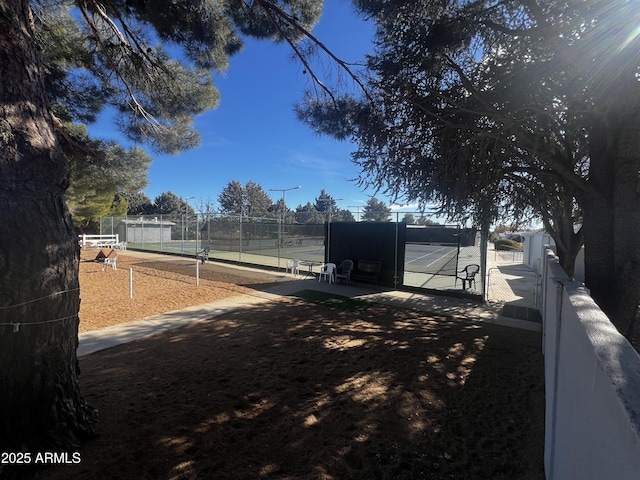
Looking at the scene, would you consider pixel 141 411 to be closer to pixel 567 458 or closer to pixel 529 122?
pixel 567 458

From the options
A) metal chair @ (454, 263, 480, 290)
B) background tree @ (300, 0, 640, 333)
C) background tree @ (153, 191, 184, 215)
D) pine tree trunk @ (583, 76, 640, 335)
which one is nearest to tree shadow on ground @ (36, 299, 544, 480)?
pine tree trunk @ (583, 76, 640, 335)

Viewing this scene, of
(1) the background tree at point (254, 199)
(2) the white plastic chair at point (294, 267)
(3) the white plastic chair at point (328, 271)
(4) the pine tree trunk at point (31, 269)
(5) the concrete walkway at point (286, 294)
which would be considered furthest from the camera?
(1) the background tree at point (254, 199)

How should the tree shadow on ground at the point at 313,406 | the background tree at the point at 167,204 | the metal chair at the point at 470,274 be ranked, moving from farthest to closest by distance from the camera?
the background tree at the point at 167,204, the metal chair at the point at 470,274, the tree shadow on ground at the point at 313,406

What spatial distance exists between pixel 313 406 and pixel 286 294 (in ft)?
20.1

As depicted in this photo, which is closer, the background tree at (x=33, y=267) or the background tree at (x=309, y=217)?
the background tree at (x=33, y=267)

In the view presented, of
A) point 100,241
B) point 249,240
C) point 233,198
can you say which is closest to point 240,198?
point 233,198

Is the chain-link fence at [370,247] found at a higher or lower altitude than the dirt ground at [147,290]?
higher

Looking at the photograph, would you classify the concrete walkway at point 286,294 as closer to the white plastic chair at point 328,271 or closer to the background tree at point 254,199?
the white plastic chair at point 328,271

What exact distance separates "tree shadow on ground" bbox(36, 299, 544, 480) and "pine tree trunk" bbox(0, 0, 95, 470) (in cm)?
38

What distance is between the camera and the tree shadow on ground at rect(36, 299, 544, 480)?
250 centimetres

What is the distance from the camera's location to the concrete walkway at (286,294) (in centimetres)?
555

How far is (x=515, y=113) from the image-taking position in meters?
4.35

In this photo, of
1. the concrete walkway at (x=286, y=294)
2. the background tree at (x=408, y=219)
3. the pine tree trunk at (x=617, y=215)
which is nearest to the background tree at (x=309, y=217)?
the concrete walkway at (x=286, y=294)

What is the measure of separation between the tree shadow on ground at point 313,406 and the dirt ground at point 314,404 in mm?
14
